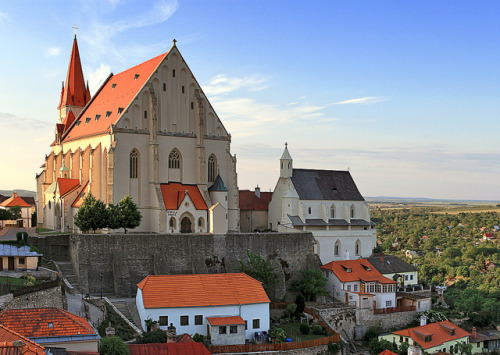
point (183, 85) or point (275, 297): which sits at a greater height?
point (183, 85)

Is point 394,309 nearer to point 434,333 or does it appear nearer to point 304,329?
point 434,333

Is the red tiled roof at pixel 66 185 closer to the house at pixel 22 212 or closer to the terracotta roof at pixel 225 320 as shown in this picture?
the house at pixel 22 212

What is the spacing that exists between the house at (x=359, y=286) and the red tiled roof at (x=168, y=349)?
25194 mm

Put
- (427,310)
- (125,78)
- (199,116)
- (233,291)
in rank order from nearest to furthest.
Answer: (233,291) < (427,310) < (199,116) < (125,78)

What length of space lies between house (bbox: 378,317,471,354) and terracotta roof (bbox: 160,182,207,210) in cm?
2270

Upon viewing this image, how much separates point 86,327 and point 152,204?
30.2 m

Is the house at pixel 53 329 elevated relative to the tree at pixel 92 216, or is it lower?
lower

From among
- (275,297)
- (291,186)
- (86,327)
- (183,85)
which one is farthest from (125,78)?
(86,327)

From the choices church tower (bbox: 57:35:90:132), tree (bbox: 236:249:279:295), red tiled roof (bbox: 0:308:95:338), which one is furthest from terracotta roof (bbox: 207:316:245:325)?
church tower (bbox: 57:35:90:132)

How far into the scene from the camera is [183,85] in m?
64.4

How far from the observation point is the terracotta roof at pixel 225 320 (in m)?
42.3

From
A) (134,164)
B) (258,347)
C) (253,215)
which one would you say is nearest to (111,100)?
(134,164)

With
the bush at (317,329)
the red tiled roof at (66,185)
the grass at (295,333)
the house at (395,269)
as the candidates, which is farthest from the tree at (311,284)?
the red tiled roof at (66,185)

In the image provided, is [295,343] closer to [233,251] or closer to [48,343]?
[233,251]
